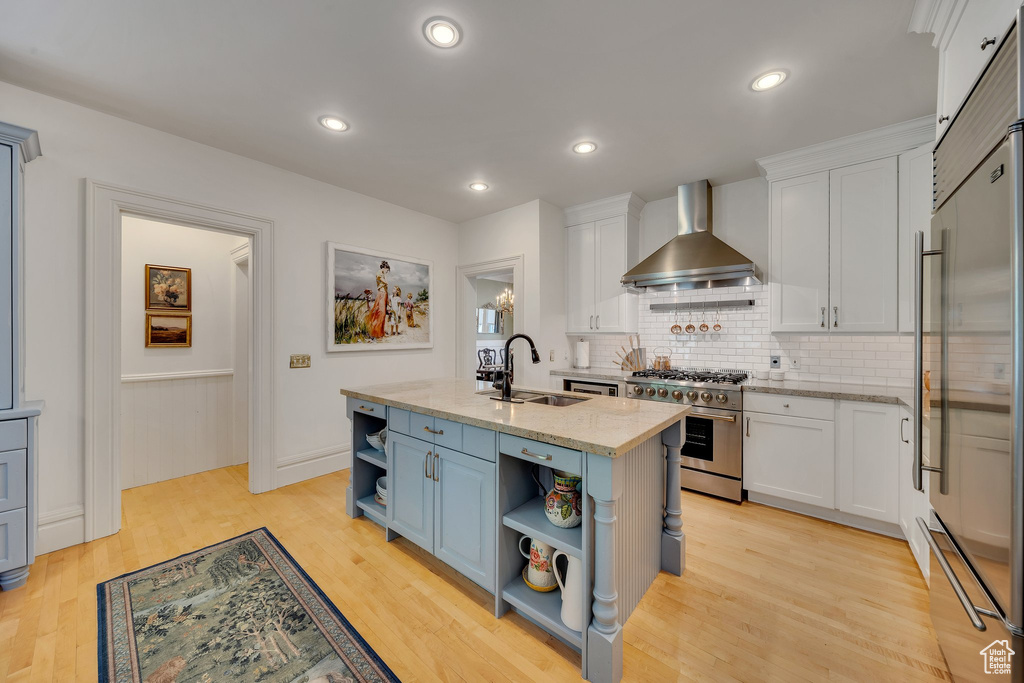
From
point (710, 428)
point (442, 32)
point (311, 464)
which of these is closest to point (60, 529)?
point (311, 464)

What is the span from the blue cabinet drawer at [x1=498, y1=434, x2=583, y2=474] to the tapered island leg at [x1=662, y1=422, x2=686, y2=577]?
30.9 inches

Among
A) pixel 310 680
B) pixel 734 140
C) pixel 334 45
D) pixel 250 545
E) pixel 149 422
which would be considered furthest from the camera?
pixel 149 422

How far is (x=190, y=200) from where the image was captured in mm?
2746

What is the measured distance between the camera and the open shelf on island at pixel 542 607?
154 centimetres

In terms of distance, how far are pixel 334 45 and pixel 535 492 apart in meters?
2.35

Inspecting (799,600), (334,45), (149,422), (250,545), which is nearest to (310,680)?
(250,545)

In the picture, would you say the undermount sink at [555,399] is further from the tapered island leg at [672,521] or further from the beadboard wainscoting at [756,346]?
the beadboard wainscoting at [756,346]

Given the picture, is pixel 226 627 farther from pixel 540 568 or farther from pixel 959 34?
pixel 959 34

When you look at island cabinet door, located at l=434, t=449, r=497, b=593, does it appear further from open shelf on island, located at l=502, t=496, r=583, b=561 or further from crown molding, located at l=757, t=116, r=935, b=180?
crown molding, located at l=757, t=116, r=935, b=180

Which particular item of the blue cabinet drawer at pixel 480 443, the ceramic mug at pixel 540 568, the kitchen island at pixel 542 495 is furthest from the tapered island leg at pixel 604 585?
the blue cabinet drawer at pixel 480 443

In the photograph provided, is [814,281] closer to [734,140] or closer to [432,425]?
[734,140]

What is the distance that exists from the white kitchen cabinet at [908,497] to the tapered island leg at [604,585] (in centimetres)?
176

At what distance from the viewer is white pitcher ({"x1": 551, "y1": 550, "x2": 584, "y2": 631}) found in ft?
5.00

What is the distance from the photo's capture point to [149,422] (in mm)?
3334
